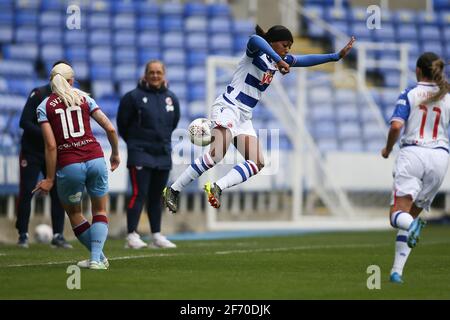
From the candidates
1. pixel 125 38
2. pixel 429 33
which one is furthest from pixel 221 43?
pixel 429 33

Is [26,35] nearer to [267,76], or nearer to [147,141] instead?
[147,141]

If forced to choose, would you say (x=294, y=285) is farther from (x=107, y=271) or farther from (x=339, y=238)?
(x=339, y=238)

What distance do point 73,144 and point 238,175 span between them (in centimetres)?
217

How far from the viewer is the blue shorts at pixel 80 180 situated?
379 inches

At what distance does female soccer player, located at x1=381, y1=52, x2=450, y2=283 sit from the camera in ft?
29.6

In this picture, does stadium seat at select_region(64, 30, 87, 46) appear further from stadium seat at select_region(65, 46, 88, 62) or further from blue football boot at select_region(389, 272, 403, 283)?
blue football boot at select_region(389, 272, 403, 283)

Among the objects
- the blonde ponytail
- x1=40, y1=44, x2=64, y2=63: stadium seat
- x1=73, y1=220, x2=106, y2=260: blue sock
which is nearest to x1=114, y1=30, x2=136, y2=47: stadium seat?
x1=40, y1=44, x2=64, y2=63: stadium seat

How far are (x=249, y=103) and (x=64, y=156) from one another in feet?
8.38

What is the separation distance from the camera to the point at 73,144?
966 cm

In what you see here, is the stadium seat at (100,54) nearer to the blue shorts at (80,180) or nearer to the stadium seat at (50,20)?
the stadium seat at (50,20)

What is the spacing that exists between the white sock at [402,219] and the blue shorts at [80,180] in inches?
105

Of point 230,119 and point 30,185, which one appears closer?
point 230,119

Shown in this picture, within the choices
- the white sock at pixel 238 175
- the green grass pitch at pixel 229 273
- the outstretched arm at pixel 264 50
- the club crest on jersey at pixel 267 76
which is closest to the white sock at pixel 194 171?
the white sock at pixel 238 175

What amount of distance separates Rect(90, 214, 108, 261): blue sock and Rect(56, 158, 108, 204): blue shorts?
246 millimetres
